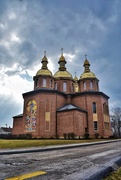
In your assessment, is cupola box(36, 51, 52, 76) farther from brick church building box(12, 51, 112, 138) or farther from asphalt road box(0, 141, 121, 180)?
asphalt road box(0, 141, 121, 180)

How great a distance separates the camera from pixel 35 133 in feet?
103

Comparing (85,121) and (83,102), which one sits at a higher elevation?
(83,102)

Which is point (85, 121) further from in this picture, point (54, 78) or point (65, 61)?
point (65, 61)

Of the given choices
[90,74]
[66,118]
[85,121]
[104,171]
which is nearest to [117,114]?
[90,74]

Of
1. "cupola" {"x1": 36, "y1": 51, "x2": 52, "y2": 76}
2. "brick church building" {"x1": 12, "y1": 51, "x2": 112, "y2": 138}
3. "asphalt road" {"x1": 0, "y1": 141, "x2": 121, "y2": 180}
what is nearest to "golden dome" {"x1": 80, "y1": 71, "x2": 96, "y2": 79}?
"brick church building" {"x1": 12, "y1": 51, "x2": 112, "y2": 138}

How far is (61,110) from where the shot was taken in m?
33.1

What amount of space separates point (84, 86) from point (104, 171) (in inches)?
1454

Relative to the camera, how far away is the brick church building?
104 ft

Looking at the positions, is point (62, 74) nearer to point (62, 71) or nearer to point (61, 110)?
point (62, 71)

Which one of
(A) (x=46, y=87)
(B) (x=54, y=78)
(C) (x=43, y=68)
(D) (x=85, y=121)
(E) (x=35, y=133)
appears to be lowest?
(E) (x=35, y=133)

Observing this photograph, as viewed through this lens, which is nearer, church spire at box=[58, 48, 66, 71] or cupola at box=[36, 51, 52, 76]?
cupola at box=[36, 51, 52, 76]

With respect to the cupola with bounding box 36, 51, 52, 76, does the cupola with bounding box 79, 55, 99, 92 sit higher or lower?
lower

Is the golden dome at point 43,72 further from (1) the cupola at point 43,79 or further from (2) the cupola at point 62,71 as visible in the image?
(2) the cupola at point 62,71

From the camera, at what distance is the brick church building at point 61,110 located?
31812 mm
